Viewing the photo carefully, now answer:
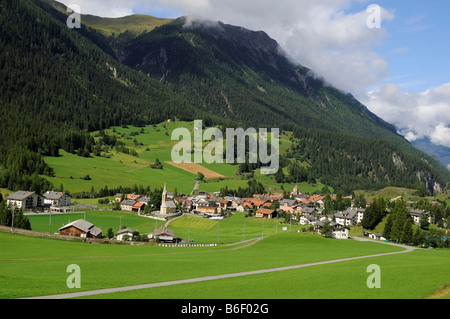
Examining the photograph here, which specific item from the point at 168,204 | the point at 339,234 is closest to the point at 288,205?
the point at 168,204

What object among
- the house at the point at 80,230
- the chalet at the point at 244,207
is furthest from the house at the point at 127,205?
the house at the point at 80,230

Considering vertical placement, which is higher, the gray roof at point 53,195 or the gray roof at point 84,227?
the gray roof at point 53,195

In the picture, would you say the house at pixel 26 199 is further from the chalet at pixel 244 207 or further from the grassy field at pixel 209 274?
the chalet at pixel 244 207

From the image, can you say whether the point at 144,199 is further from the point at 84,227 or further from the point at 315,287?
the point at 315,287

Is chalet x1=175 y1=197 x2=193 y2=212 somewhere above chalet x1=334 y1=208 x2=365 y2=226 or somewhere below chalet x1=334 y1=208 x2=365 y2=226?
above

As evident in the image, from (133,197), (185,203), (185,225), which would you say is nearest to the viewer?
(185,225)

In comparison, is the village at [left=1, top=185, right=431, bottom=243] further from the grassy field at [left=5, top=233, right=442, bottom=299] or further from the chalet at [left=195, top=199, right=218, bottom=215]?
the grassy field at [left=5, top=233, right=442, bottom=299]

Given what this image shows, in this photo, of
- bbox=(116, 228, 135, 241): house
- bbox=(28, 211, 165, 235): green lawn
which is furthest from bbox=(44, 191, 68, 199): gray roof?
bbox=(116, 228, 135, 241): house
